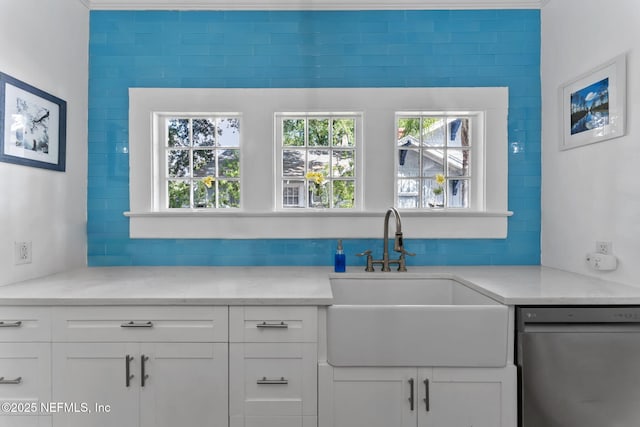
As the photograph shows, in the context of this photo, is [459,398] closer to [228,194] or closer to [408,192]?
[408,192]

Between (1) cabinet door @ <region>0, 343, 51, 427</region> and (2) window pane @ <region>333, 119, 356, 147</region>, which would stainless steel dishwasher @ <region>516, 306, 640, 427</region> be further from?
(1) cabinet door @ <region>0, 343, 51, 427</region>

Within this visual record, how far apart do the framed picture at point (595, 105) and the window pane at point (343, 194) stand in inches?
54.8

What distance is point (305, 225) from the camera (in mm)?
2549

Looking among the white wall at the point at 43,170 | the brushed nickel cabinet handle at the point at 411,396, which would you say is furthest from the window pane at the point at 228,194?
the brushed nickel cabinet handle at the point at 411,396

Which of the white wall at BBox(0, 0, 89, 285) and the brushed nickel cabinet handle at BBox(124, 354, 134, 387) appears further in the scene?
the white wall at BBox(0, 0, 89, 285)

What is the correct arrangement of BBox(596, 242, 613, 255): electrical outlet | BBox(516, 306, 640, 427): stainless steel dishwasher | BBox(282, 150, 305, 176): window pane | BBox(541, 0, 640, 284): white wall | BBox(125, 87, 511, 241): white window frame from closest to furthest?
BBox(516, 306, 640, 427): stainless steel dishwasher < BBox(541, 0, 640, 284): white wall < BBox(596, 242, 613, 255): electrical outlet < BBox(125, 87, 511, 241): white window frame < BBox(282, 150, 305, 176): window pane

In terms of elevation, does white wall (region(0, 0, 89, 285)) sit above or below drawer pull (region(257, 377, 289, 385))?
above

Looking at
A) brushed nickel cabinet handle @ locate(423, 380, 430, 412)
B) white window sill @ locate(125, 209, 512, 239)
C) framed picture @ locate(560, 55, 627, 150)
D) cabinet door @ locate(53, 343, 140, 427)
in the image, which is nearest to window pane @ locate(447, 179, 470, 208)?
white window sill @ locate(125, 209, 512, 239)

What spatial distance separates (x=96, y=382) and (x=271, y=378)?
81cm

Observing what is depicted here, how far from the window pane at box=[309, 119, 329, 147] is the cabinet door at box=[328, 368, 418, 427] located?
5.20 ft

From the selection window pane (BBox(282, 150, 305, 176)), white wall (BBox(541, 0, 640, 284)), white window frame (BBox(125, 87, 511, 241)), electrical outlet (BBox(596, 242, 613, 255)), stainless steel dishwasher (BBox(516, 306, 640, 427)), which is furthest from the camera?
window pane (BBox(282, 150, 305, 176))

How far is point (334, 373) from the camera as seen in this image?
5.52 feet

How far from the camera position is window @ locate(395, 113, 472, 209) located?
265 centimetres

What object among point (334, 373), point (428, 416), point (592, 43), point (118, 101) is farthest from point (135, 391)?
point (592, 43)
